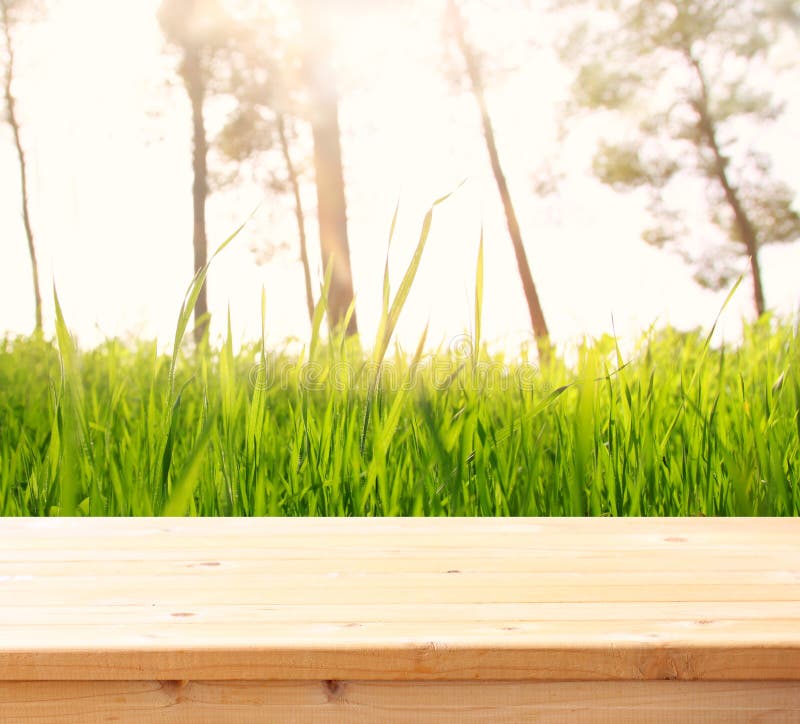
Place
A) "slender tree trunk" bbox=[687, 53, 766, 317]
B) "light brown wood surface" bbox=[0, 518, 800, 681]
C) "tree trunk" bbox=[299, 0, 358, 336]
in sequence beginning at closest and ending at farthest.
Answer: "light brown wood surface" bbox=[0, 518, 800, 681], "tree trunk" bbox=[299, 0, 358, 336], "slender tree trunk" bbox=[687, 53, 766, 317]

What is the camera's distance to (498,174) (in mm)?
7262

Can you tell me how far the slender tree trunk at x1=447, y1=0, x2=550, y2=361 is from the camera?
23.9ft

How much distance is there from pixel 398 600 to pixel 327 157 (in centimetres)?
497

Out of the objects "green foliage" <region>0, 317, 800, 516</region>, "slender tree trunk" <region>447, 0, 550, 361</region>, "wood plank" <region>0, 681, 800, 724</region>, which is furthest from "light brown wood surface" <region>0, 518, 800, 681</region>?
"slender tree trunk" <region>447, 0, 550, 361</region>

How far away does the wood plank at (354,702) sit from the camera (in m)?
0.78

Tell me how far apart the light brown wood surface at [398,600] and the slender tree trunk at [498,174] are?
6.05 m

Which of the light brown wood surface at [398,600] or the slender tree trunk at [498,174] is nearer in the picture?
the light brown wood surface at [398,600]

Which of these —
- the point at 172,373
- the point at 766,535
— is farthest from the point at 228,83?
the point at 766,535

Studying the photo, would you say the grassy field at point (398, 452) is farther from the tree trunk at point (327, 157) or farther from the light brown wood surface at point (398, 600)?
the tree trunk at point (327, 157)

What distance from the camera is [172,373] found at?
157cm

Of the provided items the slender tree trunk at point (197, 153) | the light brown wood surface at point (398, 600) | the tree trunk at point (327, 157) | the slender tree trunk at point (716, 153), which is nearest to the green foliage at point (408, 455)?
the light brown wood surface at point (398, 600)

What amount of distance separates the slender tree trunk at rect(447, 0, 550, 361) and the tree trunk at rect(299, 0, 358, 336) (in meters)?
2.13

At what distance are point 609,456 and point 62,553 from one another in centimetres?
117

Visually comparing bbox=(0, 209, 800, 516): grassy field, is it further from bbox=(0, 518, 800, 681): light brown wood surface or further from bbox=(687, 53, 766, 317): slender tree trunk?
bbox=(687, 53, 766, 317): slender tree trunk
